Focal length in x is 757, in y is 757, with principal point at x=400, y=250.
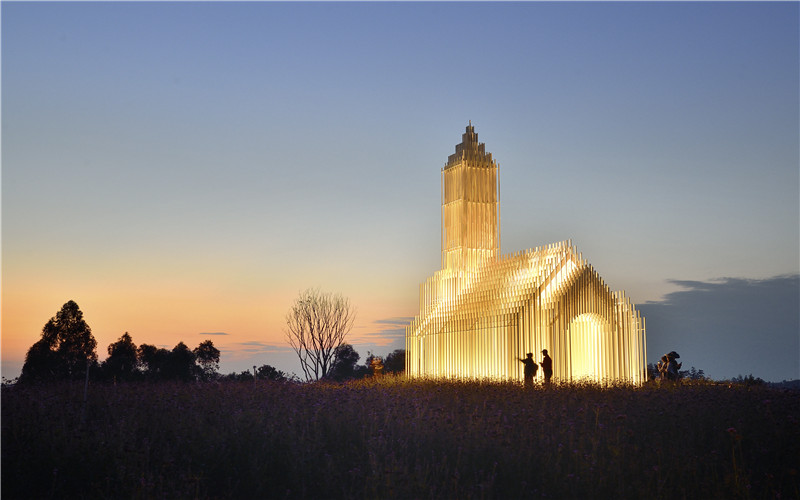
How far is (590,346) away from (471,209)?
268 inches

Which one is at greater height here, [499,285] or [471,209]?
[471,209]

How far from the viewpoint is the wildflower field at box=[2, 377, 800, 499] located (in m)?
7.61

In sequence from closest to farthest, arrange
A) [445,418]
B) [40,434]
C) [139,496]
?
1. [139,496]
2. [40,434]
3. [445,418]

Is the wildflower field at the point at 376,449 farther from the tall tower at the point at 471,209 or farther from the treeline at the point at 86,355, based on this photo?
the tall tower at the point at 471,209

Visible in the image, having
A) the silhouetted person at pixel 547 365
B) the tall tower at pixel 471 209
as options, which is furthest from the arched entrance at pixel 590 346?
the tall tower at pixel 471 209

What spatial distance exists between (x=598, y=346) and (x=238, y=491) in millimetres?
17409

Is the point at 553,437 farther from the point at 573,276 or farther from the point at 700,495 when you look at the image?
the point at 573,276

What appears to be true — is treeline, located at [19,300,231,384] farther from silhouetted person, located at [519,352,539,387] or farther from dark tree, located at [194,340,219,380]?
silhouetted person, located at [519,352,539,387]

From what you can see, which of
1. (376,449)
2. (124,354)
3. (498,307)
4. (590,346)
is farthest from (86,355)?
(376,449)

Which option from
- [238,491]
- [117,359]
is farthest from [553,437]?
[117,359]

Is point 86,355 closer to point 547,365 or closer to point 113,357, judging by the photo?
point 113,357

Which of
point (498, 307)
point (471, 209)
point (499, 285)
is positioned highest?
point (471, 209)

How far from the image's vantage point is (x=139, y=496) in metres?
6.88

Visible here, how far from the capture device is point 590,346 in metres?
23.8
